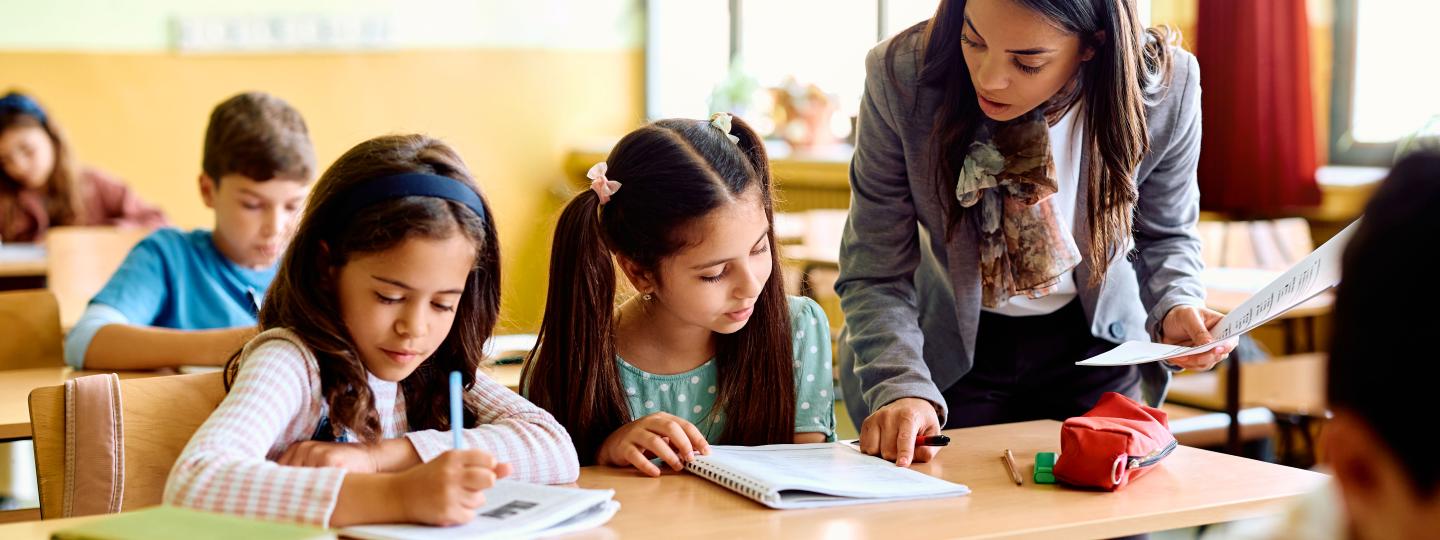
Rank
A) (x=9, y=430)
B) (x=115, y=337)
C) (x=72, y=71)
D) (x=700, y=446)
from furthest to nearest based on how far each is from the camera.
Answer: (x=72, y=71) < (x=115, y=337) < (x=9, y=430) < (x=700, y=446)

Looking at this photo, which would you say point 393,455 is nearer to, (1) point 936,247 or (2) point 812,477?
(2) point 812,477

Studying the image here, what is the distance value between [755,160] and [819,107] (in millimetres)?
4154

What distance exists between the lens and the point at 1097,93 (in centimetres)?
159

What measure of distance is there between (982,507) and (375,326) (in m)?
0.62

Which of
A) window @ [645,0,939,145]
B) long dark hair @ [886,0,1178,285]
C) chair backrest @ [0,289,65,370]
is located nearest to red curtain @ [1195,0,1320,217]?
window @ [645,0,939,145]

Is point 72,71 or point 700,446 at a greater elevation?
point 72,71

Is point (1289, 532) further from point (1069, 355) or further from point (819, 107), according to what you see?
point (819, 107)

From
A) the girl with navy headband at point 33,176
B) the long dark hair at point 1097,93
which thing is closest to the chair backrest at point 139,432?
the long dark hair at point 1097,93

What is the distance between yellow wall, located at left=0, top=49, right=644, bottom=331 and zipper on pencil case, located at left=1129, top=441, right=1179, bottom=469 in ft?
13.2

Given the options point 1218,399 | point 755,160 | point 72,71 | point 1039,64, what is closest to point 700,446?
point 755,160

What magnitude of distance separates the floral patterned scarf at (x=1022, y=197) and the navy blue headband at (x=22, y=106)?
3.77 metres

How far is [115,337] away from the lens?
2279 millimetres

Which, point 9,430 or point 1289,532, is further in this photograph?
point 9,430

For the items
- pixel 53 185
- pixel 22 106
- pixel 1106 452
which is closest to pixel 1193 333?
pixel 1106 452
